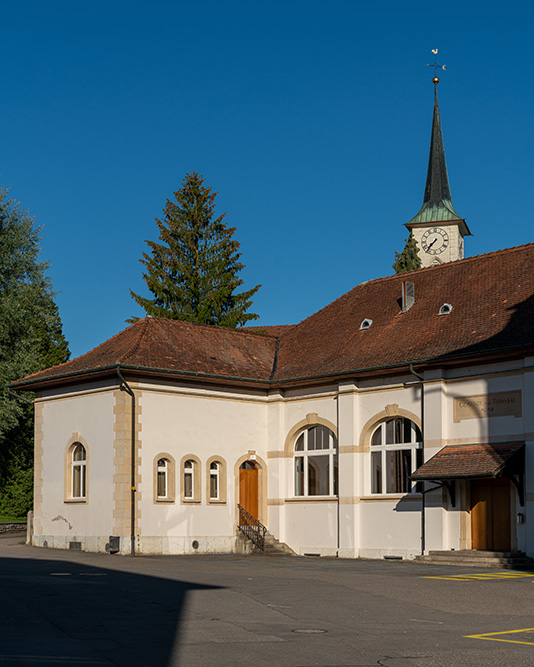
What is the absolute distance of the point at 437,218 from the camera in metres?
78.6

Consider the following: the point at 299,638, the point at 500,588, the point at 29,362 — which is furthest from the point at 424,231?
the point at 299,638

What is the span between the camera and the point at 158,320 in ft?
106

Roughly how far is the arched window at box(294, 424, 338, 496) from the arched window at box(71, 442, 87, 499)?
6.68 m

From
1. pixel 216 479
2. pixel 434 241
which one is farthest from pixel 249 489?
pixel 434 241

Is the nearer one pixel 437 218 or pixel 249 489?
pixel 249 489

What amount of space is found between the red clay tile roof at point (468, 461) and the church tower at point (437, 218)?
53689 mm

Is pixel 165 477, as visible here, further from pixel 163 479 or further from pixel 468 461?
pixel 468 461

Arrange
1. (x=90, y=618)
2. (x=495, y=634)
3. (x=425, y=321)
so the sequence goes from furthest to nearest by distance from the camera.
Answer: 1. (x=425, y=321)
2. (x=90, y=618)
3. (x=495, y=634)

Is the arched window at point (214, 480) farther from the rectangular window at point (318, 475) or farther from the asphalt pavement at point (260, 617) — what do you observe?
the asphalt pavement at point (260, 617)

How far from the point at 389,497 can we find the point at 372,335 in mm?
5401

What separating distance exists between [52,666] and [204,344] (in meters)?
23.7

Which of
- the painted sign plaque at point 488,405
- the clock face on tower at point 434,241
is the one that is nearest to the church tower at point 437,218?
the clock face on tower at point 434,241

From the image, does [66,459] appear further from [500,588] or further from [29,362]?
[500,588]

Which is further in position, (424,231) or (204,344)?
(424,231)
